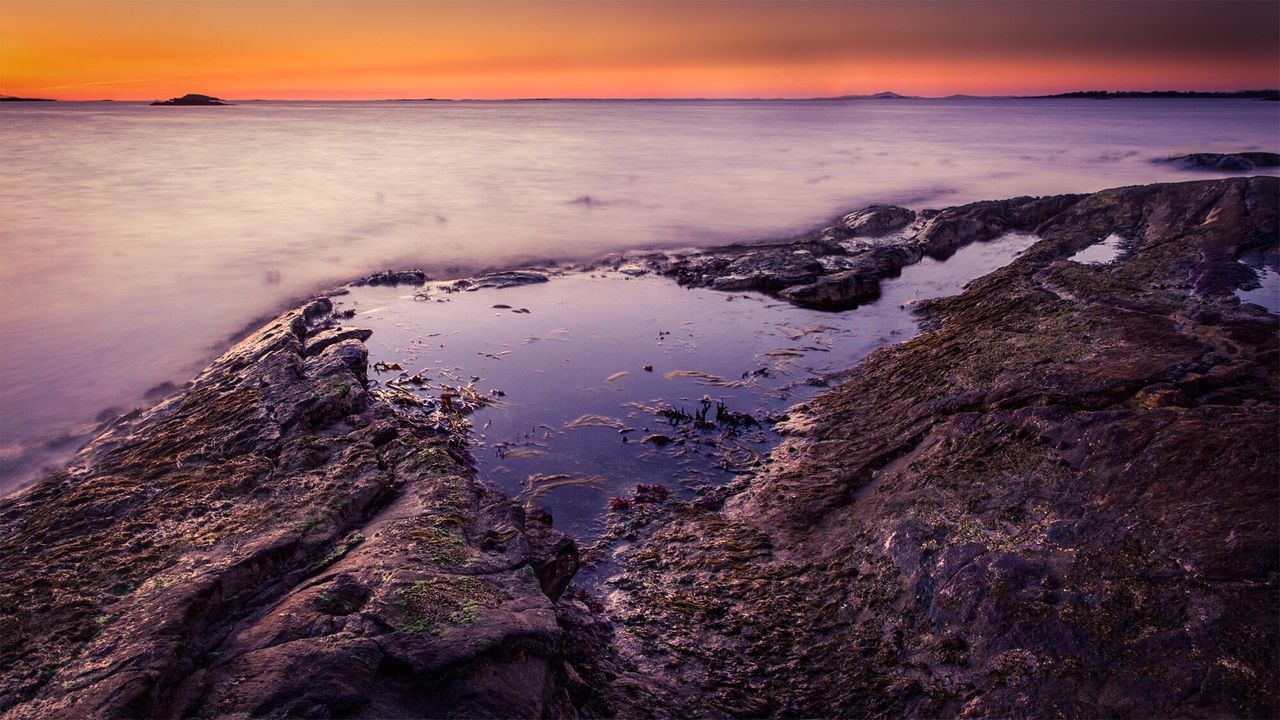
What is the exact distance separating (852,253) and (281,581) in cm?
1455

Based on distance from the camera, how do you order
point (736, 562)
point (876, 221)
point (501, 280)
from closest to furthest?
1. point (736, 562)
2. point (501, 280)
3. point (876, 221)

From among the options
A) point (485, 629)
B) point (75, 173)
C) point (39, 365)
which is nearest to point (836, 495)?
point (485, 629)

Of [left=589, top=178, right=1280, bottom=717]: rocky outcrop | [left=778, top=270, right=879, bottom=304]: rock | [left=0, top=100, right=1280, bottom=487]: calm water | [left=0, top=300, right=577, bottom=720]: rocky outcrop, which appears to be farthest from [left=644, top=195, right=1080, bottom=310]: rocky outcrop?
[left=0, top=300, right=577, bottom=720]: rocky outcrop

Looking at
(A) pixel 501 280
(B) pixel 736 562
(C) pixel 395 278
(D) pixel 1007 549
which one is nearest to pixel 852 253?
(A) pixel 501 280

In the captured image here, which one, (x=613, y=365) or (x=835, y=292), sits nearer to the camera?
(x=613, y=365)

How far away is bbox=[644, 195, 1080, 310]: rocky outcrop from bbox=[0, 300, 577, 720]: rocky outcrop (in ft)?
29.1

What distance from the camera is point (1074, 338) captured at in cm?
683

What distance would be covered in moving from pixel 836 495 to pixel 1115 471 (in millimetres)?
2179

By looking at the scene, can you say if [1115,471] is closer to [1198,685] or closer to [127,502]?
[1198,685]

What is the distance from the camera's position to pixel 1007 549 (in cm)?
439

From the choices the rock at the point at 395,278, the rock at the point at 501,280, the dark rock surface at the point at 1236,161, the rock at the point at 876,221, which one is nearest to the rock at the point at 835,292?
the rock at the point at 501,280

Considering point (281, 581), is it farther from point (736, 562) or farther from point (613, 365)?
point (613, 365)

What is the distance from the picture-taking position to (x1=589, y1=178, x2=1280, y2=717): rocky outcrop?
355cm

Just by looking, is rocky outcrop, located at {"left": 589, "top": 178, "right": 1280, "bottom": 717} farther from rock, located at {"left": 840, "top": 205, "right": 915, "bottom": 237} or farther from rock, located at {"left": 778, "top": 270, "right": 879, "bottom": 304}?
rock, located at {"left": 840, "top": 205, "right": 915, "bottom": 237}
